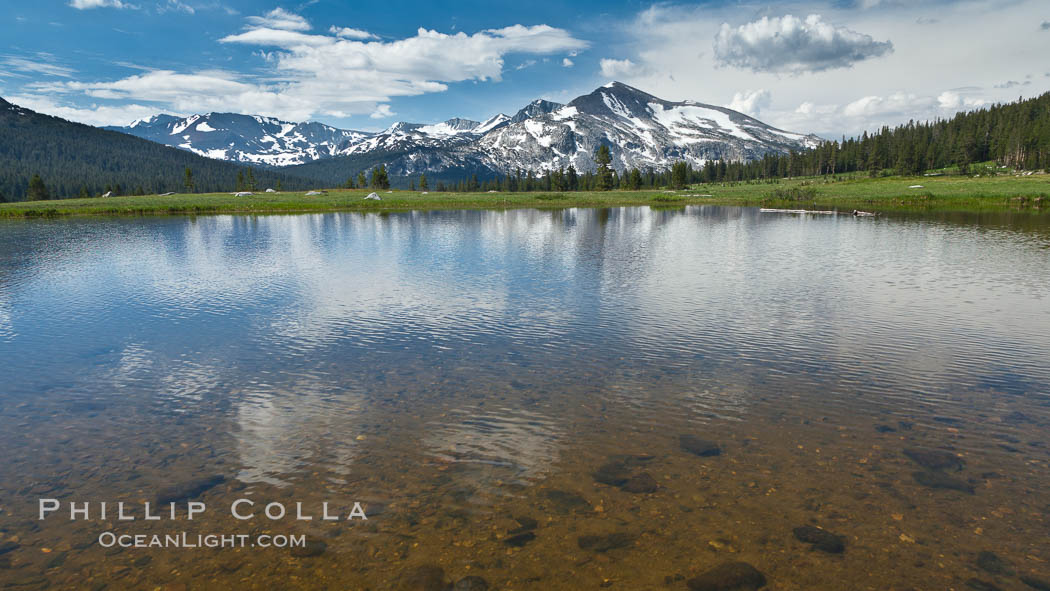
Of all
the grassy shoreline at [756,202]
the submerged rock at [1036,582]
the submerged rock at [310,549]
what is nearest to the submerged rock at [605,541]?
the submerged rock at [310,549]

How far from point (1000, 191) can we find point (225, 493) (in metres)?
131

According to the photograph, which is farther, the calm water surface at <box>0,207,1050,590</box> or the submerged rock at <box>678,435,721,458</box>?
the submerged rock at <box>678,435,721,458</box>

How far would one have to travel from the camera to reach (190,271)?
36406 mm

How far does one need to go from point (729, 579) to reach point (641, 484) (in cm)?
270

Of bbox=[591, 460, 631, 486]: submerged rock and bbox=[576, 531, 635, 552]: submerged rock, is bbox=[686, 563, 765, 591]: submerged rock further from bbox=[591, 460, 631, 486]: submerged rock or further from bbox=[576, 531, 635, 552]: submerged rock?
bbox=[591, 460, 631, 486]: submerged rock

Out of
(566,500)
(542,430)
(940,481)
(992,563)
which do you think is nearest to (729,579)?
(566,500)

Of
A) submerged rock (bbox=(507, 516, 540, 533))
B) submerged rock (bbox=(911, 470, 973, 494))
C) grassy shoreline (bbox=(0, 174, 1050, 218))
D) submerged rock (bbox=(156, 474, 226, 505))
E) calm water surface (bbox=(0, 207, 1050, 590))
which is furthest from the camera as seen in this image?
grassy shoreline (bbox=(0, 174, 1050, 218))

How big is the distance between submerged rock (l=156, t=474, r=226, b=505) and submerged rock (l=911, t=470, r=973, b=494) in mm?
14151

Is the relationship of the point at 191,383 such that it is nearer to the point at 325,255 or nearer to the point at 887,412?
the point at 887,412

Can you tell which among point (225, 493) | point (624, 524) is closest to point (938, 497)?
point (624, 524)

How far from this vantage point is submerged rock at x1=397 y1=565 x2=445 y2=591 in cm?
807

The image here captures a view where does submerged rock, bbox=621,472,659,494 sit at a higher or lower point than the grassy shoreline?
lower

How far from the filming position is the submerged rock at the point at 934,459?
1105 centimetres

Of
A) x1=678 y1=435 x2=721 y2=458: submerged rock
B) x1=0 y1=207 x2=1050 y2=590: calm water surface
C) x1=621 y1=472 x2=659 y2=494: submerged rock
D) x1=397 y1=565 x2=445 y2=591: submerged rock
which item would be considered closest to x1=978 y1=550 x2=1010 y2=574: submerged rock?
x1=0 y1=207 x2=1050 y2=590: calm water surface
